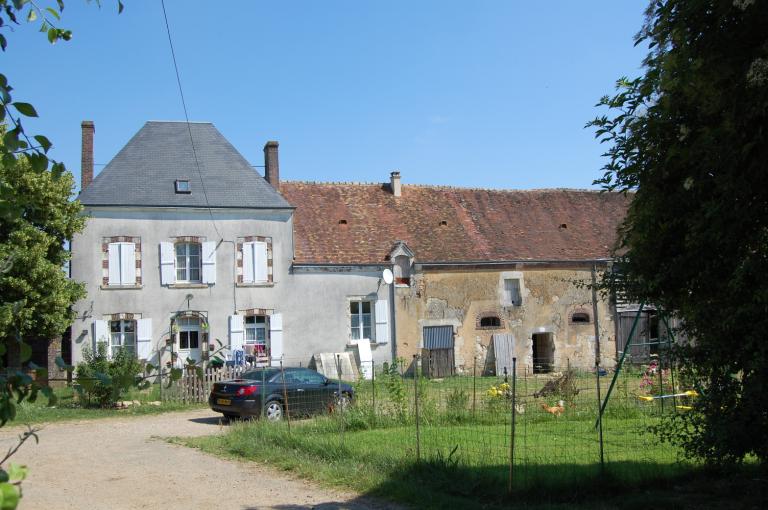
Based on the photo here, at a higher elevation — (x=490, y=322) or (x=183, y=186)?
(x=183, y=186)

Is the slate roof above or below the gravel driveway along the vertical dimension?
above

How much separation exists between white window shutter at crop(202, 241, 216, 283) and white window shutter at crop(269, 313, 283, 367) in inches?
95.7

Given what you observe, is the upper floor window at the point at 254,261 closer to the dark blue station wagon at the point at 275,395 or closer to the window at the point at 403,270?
the window at the point at 403,270

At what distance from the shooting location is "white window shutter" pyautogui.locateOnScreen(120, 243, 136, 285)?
23969mm

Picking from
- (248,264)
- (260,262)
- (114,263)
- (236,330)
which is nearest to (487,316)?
(260,262)

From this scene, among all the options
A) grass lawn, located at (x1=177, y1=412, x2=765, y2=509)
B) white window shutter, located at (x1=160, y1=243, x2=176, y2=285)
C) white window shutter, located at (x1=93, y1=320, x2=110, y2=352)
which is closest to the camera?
grass lawn, located at (x1=177, y1=412, x2=765, y2=509)

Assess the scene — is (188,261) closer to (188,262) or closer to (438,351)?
(188,262)

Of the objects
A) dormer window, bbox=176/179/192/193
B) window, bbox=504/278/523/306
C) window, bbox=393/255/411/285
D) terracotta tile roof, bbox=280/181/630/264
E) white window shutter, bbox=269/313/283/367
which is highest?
dormer window, bbox=176/179/192/193

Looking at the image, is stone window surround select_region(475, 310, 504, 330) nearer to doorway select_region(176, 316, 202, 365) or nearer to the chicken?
doorway select_region(176, 316, 202, 365)

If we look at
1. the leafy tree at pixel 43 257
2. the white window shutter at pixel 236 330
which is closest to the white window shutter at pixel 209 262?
the white window shutter at pixel 236 330

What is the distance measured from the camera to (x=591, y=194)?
31.5 m

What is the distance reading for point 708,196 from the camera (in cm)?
667

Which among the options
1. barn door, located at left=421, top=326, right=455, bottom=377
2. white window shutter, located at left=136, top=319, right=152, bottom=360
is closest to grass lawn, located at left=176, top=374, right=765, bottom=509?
barn door, located at left=421, top=326, right=455, bottom=377

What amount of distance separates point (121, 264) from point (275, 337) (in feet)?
18.4
